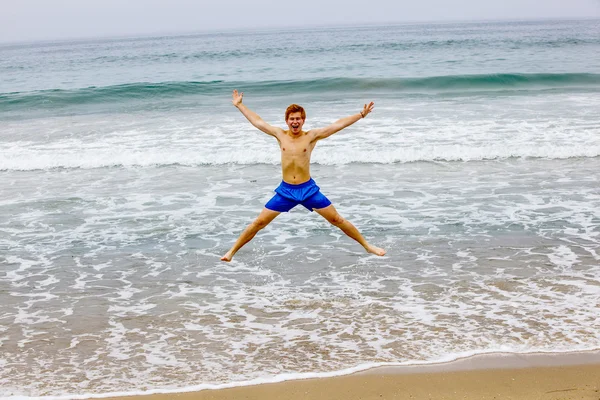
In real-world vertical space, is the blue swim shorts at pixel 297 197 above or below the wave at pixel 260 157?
above

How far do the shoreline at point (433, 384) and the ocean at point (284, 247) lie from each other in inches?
4.1

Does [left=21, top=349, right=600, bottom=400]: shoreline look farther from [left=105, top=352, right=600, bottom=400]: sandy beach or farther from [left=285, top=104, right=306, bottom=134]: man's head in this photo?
[left=285, top=104, right=306, bottom=134]: man's head

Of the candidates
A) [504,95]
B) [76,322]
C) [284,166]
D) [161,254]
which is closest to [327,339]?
[284,166]

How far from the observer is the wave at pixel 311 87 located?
87.0ft

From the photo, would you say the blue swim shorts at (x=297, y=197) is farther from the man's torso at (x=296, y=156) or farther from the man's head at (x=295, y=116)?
the man's head at (x=295, y=116)

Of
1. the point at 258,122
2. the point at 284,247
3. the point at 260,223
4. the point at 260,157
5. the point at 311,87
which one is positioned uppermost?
the point at 258,122

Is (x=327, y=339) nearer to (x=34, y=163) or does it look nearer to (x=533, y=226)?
(x=533, y=226)

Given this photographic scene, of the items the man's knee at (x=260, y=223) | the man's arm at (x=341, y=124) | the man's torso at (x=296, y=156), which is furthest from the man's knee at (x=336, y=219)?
the man's arm at (x=341, y=124)

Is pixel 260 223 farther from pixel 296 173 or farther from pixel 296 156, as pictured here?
pixel 296 156

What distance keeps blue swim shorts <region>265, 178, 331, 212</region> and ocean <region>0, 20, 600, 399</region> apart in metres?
1.18

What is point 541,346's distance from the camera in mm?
6383

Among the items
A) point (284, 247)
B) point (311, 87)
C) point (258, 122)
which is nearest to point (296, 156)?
point (258, 122)

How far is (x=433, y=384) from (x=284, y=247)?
14.0ft

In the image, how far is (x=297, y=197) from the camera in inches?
275
